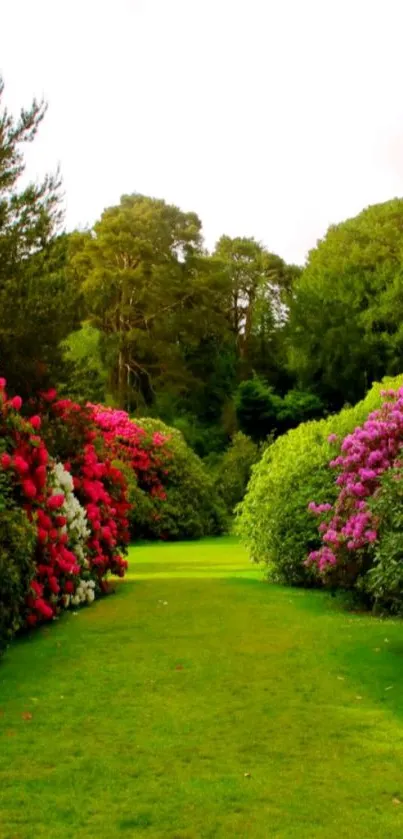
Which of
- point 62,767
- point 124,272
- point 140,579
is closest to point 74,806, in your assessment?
point 62,767

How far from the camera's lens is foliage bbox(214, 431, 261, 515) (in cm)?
3176

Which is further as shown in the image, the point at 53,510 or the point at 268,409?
the point at 268,409

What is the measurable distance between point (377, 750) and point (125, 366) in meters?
36.4

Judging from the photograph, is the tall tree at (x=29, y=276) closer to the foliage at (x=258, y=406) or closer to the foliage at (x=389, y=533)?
the foliage at (x=389, y=533)

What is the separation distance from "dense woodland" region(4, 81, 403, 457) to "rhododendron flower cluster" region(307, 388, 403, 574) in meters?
24.4

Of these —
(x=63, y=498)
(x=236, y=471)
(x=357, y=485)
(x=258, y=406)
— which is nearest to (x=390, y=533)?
(x=357, y=485)

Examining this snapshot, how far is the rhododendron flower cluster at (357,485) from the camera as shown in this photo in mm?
10445

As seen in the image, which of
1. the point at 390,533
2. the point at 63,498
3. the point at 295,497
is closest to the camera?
the point at 390,533

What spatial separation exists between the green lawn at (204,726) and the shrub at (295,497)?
92.5 inches

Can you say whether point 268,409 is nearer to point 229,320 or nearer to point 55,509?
point 229,320

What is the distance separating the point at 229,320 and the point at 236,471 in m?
14.6

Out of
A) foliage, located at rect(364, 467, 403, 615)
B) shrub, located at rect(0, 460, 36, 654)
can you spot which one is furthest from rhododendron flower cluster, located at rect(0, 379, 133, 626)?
foliage, located at rect(364, 467, 403, 615)

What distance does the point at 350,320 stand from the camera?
3888 cm

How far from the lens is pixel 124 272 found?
132ft
